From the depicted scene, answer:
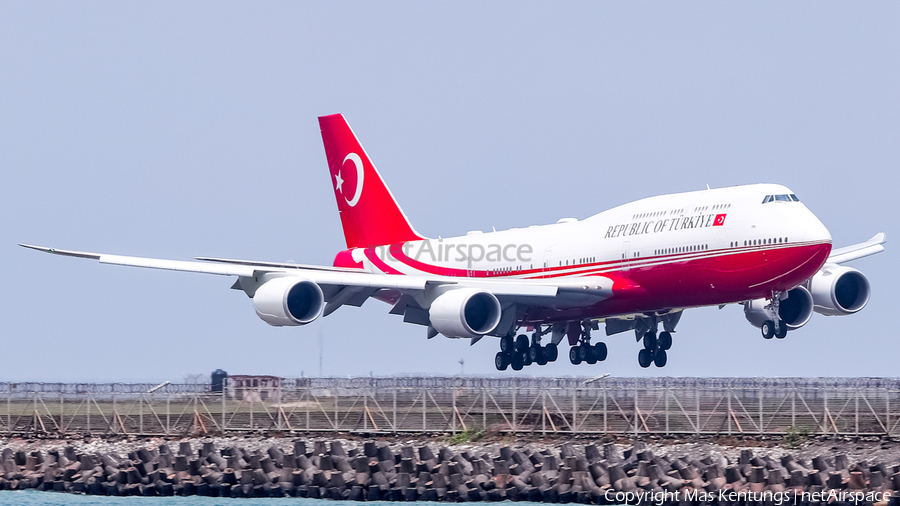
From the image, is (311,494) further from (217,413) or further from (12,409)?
(12,409)

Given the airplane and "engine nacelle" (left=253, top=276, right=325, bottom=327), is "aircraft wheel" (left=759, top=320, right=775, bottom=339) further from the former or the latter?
"engine nacelle" (left=253, top=276, right=325, bottom=327)

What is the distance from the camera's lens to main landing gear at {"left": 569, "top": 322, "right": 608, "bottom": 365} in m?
51.9

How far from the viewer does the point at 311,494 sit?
115 feet

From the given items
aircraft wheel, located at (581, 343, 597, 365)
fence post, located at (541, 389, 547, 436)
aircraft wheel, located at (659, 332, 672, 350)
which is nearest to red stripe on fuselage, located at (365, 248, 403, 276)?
aircraft wheel, located at (581, 343, 597, 365)

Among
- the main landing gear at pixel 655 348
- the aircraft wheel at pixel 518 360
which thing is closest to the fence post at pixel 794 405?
the main landing gear at pixel 655 348

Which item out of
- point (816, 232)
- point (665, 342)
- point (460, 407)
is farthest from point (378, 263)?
point (816, 232)

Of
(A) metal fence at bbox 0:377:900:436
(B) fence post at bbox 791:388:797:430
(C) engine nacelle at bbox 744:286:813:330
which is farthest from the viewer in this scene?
(C) engine nacelle at bbox 744:286:813:330

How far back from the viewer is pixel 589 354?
5194 centimetres

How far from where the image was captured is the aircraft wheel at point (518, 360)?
50875 millimetres

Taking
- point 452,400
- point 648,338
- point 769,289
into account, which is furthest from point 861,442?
point 648,338

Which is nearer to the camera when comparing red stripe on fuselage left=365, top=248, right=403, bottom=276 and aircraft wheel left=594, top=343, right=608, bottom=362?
aircraft wheel left=594, top=343, right=608, bottom=362

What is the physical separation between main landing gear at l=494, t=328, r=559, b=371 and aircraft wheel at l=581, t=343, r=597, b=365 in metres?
1.68

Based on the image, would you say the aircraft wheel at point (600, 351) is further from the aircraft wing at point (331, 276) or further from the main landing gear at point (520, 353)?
the aircraft wing at point (331, 276)

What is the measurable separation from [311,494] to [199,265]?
14.4 meters
